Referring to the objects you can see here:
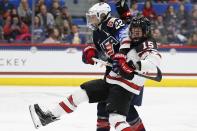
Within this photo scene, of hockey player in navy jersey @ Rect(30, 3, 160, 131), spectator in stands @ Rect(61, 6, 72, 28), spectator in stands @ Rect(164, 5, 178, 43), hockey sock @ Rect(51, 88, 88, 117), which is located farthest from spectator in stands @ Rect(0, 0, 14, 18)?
hockey sock @ Rect(51, 88, 88, 117)

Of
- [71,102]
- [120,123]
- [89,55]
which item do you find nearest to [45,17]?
[89,55]

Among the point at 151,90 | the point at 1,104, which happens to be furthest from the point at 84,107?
the point at 151,90

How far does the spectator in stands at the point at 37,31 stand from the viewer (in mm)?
9086

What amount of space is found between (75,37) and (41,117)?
4.52 m

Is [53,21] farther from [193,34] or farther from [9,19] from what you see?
[193,34]

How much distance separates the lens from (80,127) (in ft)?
19.1

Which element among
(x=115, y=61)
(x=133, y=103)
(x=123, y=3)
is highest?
(x=123, y=3)

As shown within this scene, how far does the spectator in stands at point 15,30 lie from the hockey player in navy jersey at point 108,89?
4247 millimetres

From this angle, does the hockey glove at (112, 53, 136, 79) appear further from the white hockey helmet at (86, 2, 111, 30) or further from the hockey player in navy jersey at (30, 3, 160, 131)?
the white hockey helmet at (86, 2, 111, 30)

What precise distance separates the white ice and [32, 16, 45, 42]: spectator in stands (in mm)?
1013

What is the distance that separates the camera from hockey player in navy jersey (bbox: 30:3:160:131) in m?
4.45

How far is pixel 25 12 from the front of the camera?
9.12 meters

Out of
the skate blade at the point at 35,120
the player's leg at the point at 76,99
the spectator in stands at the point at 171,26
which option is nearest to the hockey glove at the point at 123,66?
the player's leg at the point at 76,99

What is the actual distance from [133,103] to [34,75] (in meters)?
4.19
